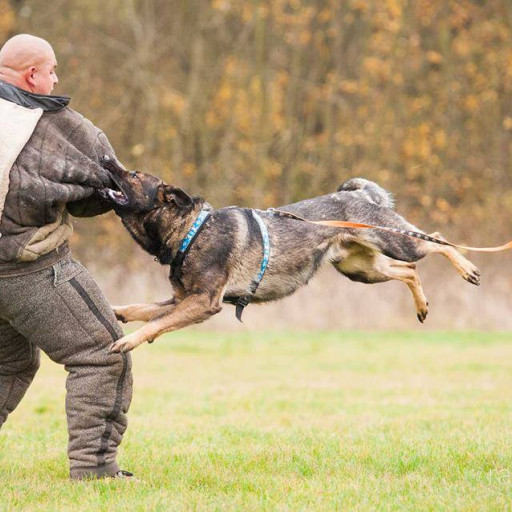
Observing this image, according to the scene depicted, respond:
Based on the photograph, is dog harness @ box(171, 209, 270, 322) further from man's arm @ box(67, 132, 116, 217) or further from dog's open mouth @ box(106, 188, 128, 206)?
man's arm @ box(67, 132, 116, 217)

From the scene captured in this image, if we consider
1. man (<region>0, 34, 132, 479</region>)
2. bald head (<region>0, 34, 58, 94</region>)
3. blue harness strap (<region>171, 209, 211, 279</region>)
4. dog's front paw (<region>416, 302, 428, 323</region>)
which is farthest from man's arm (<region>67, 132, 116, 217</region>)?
dog's front paw (<region>416, 302, 428, 323</region>)

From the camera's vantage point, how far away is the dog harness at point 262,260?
542 cm

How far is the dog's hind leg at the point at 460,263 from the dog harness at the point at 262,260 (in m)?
1.25

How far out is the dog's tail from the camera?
20.9ft

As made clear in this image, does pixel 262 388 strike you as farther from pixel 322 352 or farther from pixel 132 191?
pixel 132 191

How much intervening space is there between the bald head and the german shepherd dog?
0.54 metres

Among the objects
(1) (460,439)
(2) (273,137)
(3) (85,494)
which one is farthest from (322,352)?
(3) (85,494)

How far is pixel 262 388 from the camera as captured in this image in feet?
34.5

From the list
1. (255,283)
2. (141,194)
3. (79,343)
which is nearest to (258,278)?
(255,283)

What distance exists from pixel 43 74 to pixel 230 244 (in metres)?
1.48

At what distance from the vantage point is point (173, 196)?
554 centimetres

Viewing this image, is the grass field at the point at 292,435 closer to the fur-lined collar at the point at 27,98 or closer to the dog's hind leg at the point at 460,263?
the dog's hind leg at the point at 460,263

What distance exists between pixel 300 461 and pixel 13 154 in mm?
2530

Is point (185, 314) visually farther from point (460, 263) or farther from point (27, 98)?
point (460, 263)
